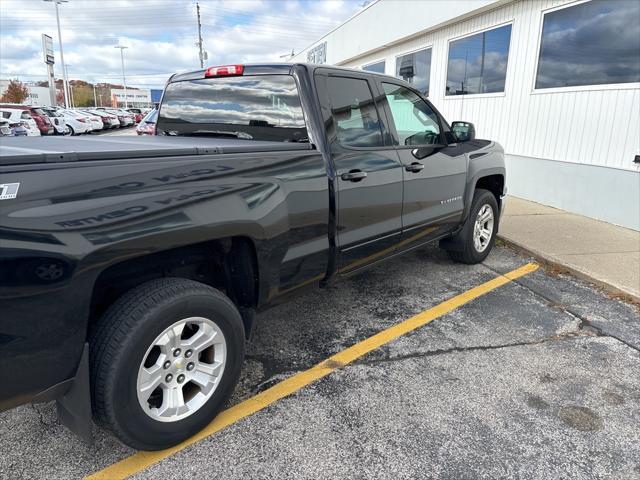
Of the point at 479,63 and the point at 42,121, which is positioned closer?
the point at 479,63

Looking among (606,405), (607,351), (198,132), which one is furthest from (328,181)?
(607,351)

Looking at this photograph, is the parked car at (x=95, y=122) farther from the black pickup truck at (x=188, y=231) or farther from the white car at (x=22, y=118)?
the black pickup truck at (x=188, y=231)

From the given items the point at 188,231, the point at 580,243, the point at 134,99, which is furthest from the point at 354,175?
the point at 134,99

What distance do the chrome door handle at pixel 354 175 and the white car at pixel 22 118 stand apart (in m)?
18.9

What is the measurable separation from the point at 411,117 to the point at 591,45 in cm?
447

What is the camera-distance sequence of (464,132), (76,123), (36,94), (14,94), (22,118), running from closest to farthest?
(464,132) → (22,118) → (76,123) → (14,94) → (36,94)

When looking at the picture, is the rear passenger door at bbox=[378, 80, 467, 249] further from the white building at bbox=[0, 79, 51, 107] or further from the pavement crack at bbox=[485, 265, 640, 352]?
the white building at bbox=[0, 79, 51, 107]

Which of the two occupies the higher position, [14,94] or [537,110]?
[14,94]

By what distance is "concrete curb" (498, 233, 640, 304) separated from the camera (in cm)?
446

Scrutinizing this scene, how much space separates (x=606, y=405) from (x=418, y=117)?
277 cm

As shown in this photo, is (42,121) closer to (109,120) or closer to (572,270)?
(109,120)

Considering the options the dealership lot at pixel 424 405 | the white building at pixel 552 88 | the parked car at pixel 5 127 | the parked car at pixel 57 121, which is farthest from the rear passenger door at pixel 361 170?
the parked car at pixel 57 121

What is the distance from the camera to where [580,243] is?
234 inches

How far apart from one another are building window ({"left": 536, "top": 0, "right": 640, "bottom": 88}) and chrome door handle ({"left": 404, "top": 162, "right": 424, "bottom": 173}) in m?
4.41
